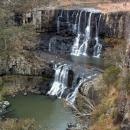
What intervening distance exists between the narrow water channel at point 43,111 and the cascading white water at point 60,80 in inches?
60.1

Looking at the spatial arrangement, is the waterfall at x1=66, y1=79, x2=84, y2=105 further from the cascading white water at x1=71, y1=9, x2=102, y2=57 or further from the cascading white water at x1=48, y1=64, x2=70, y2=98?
the cascading white water at x1=71, y1=9, x2=102, y2=57

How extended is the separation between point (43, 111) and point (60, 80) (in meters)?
5.54

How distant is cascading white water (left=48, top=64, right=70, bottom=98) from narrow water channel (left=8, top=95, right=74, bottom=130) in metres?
1.53

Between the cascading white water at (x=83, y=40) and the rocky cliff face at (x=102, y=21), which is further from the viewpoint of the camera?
the rocky cliff face at (x=102, y=21)

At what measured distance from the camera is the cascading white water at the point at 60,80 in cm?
4288

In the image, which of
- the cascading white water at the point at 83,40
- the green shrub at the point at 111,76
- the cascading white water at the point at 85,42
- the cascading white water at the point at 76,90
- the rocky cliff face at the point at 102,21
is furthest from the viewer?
the rocky cliff face at the point at 102,21

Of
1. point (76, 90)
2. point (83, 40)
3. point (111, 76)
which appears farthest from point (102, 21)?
point (111, 76)

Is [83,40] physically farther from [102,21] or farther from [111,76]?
[111,76]

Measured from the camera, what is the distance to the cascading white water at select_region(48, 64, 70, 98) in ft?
141

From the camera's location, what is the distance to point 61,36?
165ft

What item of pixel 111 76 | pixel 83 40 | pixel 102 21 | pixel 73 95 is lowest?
pixel 73 95

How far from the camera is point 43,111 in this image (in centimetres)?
3900

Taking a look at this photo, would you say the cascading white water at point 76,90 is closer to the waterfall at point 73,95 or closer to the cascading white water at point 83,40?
the waterfall at point 73,95

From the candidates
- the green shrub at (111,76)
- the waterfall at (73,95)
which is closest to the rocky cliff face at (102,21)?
the waterfall at (73,95)
